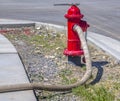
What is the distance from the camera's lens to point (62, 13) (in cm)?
1728

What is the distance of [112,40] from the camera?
1116cm

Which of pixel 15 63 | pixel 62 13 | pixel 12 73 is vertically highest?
pixel 12 73

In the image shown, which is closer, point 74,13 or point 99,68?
point 74,13

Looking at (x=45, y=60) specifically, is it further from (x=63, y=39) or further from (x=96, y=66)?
(x=63, y=39)

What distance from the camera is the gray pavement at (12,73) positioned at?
20.8ft

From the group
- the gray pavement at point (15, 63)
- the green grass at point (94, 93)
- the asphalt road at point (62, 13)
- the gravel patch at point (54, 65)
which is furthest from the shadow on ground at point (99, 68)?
the asphalt road at point (62, 13)

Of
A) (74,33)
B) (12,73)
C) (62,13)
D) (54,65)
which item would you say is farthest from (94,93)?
(62,13)

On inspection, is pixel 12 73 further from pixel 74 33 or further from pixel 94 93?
pixel 94 93

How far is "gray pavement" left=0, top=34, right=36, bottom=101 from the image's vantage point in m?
6.34

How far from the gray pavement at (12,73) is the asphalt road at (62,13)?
3618 mm

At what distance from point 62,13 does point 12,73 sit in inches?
391

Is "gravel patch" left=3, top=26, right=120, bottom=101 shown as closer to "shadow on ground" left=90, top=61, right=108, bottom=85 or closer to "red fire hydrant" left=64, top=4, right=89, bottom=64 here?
"shadow on ground" left=90, top=61, right=108, bottom=85

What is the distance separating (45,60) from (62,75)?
125 centimetres

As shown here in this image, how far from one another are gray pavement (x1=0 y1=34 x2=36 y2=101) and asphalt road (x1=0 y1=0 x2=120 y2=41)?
3.62 m
